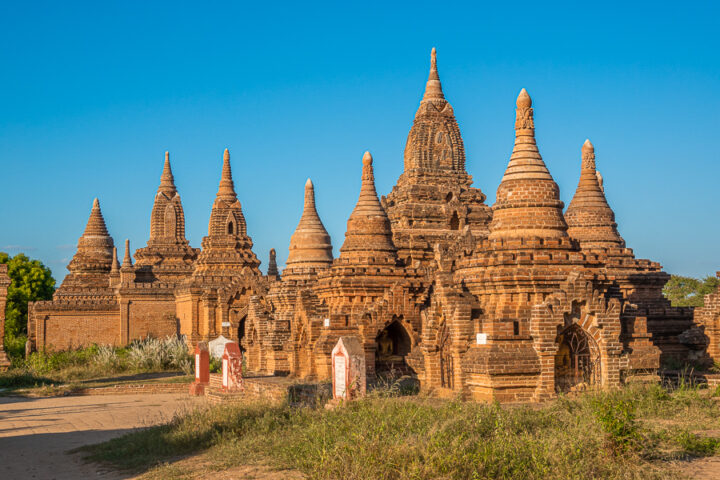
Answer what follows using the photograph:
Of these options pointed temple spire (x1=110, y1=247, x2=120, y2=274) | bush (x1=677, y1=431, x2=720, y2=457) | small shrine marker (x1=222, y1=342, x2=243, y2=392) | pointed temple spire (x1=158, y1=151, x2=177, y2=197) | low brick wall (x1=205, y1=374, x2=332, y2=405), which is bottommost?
bush (x1=677, y1=431, x2=720, y2=457)

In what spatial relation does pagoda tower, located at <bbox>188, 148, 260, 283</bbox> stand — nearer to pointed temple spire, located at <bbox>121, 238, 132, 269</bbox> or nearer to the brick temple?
the brick temple

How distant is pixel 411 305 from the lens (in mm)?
22500

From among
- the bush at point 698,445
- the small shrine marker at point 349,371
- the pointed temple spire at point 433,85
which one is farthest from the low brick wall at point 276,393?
the pointed temple spire at point 433,85

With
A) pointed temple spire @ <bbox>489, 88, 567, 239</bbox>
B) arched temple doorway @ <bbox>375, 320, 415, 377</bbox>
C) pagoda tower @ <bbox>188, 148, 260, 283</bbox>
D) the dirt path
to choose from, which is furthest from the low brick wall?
pagoda tower @ <bbox>188, 148, 260, 283</bbox>

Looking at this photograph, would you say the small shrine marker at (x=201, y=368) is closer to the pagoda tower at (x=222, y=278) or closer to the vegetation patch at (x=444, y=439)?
the vegetation patch at (x=444, y=439)

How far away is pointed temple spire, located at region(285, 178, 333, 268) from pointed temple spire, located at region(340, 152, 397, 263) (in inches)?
316

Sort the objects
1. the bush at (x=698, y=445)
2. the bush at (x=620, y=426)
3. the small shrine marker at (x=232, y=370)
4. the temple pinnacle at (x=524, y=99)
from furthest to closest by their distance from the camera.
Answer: the small shrine marker at (x=232, y=370) < the temple pinnacle at (x=524, y=99) < the bush at (x=698, y=445) < the bush at (x=620, y=426)

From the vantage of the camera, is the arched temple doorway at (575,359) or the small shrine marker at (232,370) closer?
the arched temple doorway at (575,359)

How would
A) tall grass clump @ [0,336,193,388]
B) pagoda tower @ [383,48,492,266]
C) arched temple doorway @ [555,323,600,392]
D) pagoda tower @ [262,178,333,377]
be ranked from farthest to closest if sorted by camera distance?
tall grass clump @ [0,336,193,388], pagoda tower @ [383,48,492,266], pagoda tower @ [262,178,333,377], arched temple doorway @ [555,323,600,392]

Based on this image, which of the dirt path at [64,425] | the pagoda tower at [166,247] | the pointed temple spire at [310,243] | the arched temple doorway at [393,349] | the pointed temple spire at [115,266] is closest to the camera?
the dirt path at [64,425]

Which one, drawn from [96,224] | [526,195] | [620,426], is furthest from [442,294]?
[96,224]

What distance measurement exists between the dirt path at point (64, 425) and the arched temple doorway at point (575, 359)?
8.39m

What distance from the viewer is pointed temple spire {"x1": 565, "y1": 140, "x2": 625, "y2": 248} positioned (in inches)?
1076

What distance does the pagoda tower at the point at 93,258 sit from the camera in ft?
168
